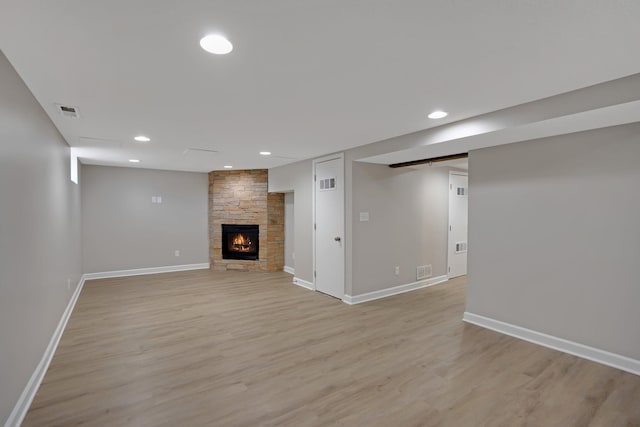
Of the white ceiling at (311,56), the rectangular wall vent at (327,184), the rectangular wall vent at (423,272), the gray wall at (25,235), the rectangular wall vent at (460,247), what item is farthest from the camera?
the rectangular wall vent at (460,247)

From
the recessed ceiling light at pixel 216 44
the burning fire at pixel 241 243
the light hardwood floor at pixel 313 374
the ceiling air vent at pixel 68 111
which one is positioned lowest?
the light hardwood floor at pixel 313 374

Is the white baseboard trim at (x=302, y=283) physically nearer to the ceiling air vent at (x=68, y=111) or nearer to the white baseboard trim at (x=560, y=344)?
the white baseboard trim at (x=560, y=344)

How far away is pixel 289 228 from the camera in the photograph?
725 cm

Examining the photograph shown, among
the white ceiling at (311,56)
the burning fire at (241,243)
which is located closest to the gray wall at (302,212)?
the burning fire at (241,243)

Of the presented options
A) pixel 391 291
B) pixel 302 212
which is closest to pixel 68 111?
pixel 302 212

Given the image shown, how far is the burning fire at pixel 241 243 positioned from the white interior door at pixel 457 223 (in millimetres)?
4438

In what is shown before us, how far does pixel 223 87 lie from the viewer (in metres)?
2.34

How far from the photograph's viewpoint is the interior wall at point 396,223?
477 cm

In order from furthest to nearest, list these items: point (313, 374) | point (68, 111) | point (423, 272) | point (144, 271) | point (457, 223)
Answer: point (144, 271), point (457, 223), point (423, 272), point (68, 111), point (313, 374)

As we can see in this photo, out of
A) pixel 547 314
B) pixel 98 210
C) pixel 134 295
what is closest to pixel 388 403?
pixel 547 314

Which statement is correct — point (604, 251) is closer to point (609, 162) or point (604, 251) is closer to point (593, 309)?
point (593, 309)

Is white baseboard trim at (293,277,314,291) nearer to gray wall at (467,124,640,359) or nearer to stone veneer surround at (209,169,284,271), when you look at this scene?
stone veneer surround at (209,169,284,271)

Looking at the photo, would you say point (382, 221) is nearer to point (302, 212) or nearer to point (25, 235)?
point (302, 212)

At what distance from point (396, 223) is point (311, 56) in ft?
12.3
